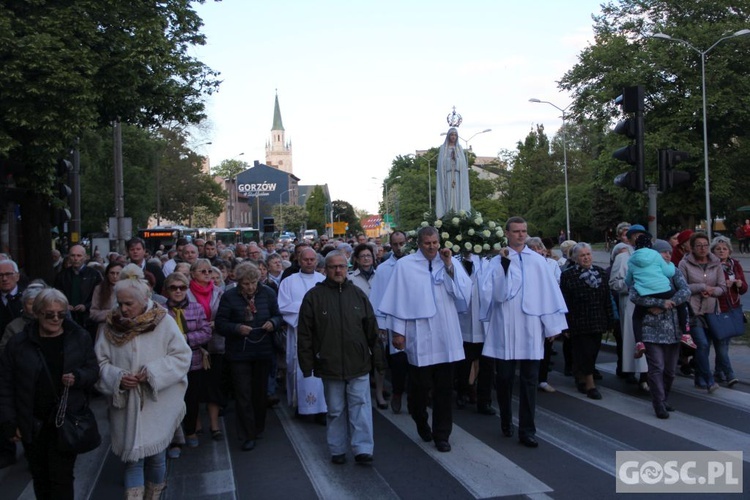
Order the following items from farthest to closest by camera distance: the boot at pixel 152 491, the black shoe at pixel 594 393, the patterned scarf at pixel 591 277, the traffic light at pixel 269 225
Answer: the traffic light at pixel 269 225, the patterned scarf at pixel 591 277, the black shoe at pixel 594 393, the boot at pixel 152 491

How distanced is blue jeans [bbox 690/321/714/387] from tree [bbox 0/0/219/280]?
11.0 m

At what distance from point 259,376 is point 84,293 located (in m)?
3.95

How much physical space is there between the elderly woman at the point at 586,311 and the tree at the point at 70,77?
958 centimetres

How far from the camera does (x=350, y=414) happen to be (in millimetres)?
6785

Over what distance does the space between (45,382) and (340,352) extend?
245 centimetres

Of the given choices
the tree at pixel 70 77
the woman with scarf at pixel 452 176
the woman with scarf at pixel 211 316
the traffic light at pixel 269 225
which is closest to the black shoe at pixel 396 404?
the woman with scarf at pixel 211 316

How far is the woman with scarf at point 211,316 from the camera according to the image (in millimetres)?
7973

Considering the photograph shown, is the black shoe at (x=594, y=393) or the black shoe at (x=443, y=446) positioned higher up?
the black shoe at (x=594, y=393)

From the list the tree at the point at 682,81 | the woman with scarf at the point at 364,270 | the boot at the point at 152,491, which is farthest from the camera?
the tree at the point at 682,81

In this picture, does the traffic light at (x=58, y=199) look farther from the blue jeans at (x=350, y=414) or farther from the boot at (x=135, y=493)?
the boot at (x=135, y=493)

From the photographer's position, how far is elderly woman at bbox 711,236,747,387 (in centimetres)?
937

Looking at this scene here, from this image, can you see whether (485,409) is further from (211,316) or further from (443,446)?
(211,316)

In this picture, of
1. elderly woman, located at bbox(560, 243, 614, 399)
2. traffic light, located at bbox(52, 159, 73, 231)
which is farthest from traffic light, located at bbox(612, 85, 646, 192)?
traffic light, located at bbox(52, 159, 73, 231)

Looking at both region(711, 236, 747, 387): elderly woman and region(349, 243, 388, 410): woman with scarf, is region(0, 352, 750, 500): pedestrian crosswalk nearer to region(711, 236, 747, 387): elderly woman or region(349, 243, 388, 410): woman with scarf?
region(711, 236, 747, 387): elderly woman
